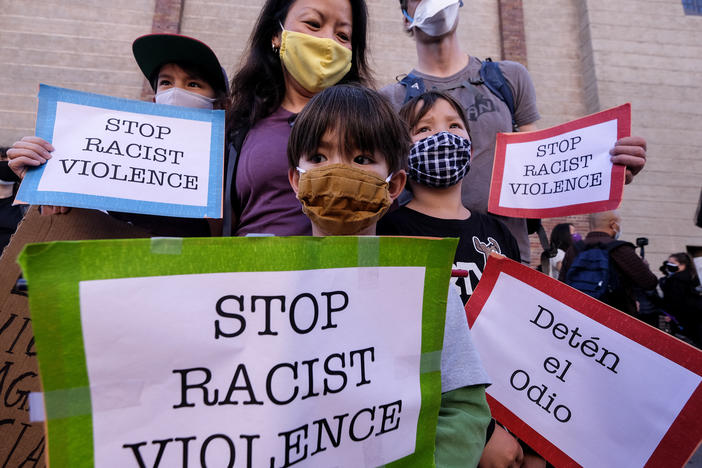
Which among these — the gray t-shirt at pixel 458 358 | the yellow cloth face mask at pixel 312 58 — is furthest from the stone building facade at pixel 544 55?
the gray t-shirt at pixel 458 358

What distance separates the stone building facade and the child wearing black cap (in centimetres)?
704

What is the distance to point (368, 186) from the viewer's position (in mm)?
1362

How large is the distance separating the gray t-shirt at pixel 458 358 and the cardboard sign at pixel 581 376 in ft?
1.13

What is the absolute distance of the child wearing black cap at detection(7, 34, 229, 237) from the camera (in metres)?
1.86

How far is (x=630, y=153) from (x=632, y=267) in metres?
2.17

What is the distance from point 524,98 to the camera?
101 inches

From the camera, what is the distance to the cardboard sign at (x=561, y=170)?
2.04m

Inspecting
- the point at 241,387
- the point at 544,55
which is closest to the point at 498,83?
the point at 241,387

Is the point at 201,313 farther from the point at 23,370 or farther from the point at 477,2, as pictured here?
the point at 477,2

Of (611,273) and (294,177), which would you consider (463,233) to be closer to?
(294,177)

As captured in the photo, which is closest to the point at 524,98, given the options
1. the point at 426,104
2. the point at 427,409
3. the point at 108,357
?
the point at 426,104

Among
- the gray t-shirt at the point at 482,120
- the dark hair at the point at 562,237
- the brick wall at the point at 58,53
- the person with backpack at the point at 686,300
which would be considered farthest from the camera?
the brick wall at the point at 58,53

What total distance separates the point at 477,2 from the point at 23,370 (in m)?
10.7

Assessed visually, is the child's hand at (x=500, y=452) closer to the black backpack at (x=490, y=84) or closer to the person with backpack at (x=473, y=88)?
the person with backpack at (x=473, y=88)
